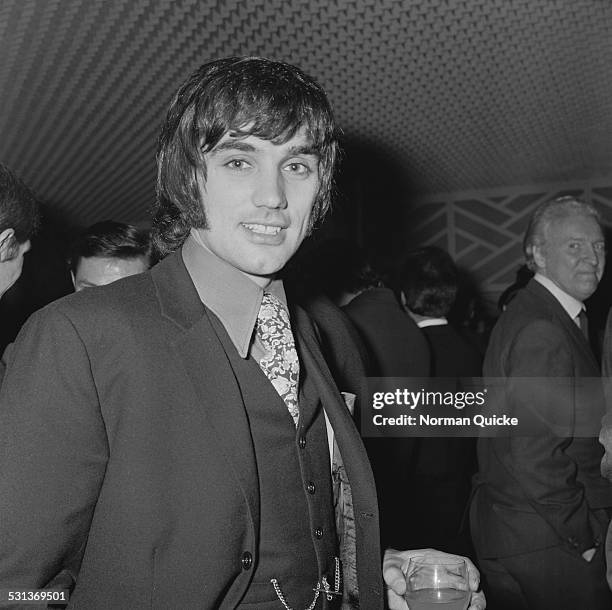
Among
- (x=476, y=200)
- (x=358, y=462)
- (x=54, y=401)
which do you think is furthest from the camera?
(x=476, y=200)

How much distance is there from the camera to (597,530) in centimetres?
195

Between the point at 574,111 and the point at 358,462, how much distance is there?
314cm

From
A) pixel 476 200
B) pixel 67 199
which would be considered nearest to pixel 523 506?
pixel 476 200

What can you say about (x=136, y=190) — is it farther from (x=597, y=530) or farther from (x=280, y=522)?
(x=280, y=522)

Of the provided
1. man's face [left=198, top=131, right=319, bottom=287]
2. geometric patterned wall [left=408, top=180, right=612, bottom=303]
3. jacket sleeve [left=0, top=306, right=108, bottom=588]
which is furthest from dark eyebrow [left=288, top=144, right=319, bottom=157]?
geometric patterned wall [left=408, top=180, right=612, bottom=303]

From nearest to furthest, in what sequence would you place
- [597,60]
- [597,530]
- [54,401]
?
[54,401] → [597,530] → [597,60]

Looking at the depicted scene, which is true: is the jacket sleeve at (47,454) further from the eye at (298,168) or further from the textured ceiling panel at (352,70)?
the textured ceiling panel at (352,70)

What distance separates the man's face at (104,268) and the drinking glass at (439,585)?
1.38m

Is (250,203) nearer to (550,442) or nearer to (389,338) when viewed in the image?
(550,442)

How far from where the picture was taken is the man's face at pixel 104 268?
2031 millimetres

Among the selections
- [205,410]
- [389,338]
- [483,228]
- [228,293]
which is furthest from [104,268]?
[483,228]

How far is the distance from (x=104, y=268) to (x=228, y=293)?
1208 millimetres

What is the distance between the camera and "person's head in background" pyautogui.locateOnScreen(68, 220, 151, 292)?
2035 mm

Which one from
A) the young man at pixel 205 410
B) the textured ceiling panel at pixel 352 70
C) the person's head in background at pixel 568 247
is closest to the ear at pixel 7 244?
the young man at pixel 205 410
